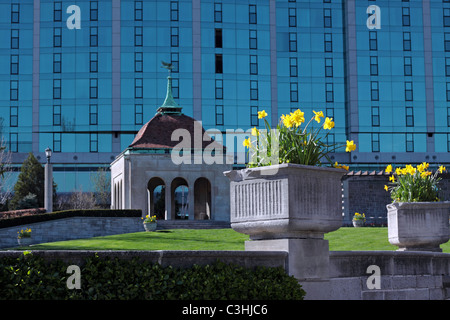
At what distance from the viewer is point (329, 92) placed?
239 ft

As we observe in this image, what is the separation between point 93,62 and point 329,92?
2435 cm

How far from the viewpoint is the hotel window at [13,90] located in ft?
229

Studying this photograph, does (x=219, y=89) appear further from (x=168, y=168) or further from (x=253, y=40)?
(x=168, y=168)

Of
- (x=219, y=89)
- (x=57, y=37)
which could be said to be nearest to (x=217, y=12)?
(x=219, y=89)

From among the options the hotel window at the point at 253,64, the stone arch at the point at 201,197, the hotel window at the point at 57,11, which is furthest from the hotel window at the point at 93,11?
the stone arch at the point at 201,197

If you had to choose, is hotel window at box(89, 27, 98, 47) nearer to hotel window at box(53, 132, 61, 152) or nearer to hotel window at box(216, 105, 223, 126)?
hotel window at box(53, 132, 61, 152)

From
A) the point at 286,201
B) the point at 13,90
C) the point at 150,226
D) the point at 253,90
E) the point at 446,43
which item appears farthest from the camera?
the point at 446,43

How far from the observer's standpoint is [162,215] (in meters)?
63.1

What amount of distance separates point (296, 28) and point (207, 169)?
103 ft

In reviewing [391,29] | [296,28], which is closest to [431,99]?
[391,29]

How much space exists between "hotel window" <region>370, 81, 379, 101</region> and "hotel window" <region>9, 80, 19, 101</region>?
36.0m

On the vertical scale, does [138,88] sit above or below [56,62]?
below

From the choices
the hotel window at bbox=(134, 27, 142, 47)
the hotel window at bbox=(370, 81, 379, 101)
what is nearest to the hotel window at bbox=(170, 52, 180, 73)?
the hotel window at bbox=(134, 27, 142, 47)

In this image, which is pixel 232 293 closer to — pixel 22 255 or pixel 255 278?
pixel 255 278
